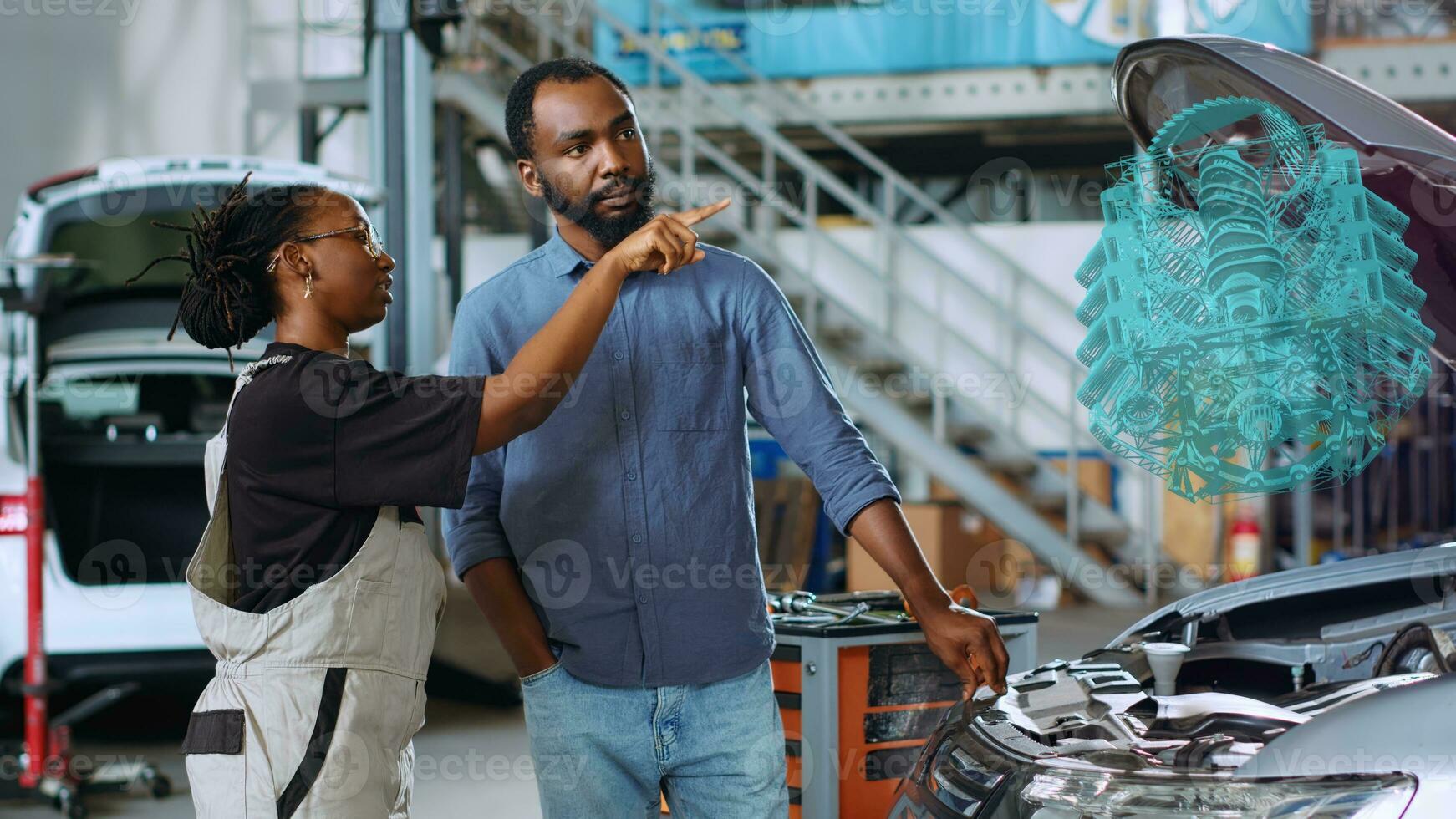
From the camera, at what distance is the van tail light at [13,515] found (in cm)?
397

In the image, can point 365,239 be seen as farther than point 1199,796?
Yes

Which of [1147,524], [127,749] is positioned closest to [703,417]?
[127,749]

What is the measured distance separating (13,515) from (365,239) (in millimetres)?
3044

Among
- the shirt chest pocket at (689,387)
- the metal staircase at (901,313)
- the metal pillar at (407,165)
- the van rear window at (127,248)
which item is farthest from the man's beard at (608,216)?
the metal staircase at (901,313)

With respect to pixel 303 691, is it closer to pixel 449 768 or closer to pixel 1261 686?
→ pixel 1261 686

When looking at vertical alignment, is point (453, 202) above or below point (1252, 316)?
above

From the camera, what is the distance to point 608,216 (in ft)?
5.57

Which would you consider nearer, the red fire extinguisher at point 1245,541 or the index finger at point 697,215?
the index finger at point 697,215

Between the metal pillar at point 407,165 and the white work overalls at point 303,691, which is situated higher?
the metal pillar at point 407,165

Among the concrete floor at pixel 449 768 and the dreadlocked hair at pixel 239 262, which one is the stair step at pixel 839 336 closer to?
the concrete floor at pixel 449 768

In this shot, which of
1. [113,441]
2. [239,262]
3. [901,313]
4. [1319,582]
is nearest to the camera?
[239,262]

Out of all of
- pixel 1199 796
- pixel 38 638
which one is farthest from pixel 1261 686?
pixel 38 638

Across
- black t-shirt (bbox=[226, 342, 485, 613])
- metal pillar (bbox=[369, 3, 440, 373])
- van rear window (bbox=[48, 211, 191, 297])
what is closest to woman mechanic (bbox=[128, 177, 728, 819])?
black t-shirt (bbox=[226, 342, 485, 613])

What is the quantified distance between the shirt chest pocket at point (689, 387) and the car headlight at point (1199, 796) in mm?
597
